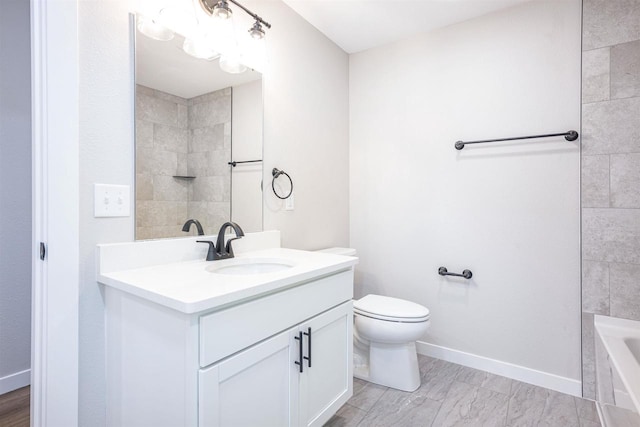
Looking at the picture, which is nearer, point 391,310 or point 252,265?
point 252,265

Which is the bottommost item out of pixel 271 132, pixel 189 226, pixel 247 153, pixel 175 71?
pixel 189 226

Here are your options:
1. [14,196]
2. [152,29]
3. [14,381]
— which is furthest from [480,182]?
[14,381]

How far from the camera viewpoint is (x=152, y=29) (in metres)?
1.32

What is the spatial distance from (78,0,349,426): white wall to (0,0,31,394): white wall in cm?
108

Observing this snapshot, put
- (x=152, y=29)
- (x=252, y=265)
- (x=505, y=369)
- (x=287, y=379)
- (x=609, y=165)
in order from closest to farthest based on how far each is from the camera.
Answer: (x=287, y=379) → (x=152, y=29) → (x=252, y=265) → (x=609, y=165) → (x=505, y=369)

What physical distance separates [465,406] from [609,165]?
4.99 feet

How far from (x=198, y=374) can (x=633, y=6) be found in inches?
104

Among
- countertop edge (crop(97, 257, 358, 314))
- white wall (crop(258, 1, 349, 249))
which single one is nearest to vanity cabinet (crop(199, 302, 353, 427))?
countertop edge (crop(97, 257, 358, 314))

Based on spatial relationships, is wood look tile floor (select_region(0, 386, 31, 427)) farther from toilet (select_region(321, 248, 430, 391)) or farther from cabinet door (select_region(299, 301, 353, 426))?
toilet (select_region(321, 248, 430, 391))

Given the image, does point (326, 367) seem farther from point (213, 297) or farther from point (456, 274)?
point (456, 274)

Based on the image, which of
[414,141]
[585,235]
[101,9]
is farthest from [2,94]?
[585,235]

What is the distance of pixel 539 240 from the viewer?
194 centimetres

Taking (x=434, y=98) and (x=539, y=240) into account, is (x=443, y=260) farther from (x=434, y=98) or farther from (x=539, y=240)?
(x=434, y=98)

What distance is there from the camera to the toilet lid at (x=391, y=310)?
71.3 inches
